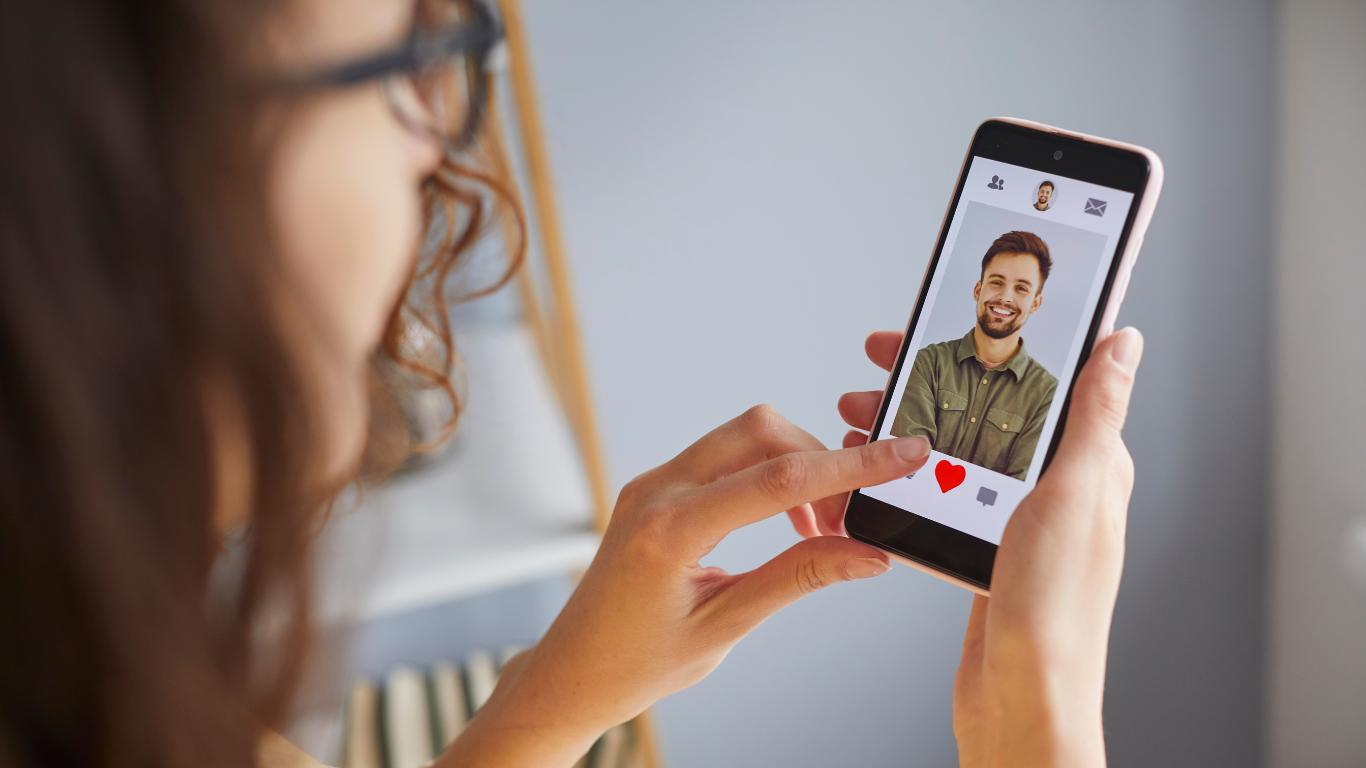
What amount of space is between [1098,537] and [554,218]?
1.67 feet

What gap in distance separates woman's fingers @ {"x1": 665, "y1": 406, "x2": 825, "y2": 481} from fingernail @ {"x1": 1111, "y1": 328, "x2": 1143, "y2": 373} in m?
0.15

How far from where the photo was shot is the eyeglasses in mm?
317

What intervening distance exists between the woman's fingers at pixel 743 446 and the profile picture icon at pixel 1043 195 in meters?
0.17

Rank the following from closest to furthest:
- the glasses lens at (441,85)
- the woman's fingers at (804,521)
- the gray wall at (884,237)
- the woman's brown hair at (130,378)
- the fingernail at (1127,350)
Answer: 1. the woman's brown hair at (130,378)
2. the glasses lens at (441,85)
3. the fingernail at (1127,350)
4. the woman's fingers at (804,521)
5. the gray wall at (884,237)

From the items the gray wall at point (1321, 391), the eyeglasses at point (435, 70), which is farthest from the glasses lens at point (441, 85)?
the gray wall at point (1321, 391)

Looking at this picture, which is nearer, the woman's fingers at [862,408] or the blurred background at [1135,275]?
the woman's fingers at [862,408]

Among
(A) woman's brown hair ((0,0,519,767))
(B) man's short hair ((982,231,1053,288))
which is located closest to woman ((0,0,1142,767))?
(A) woman's brown hair ((0,0,519,767))

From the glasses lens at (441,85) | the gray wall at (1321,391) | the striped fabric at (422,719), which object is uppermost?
the glasses lens at (441,85)

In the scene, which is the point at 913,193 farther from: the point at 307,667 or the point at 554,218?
the point at 307,667

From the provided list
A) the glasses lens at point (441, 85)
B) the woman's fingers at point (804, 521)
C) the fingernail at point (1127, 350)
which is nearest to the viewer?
the glasses lens at point (441, 85)

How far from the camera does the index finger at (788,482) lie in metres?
0.47

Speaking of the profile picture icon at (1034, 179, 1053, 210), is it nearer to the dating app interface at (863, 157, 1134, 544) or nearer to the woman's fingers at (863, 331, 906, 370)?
the dating app interface at (863, 157, 1134, 544)

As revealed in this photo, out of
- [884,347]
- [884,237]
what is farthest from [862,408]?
[884,237]

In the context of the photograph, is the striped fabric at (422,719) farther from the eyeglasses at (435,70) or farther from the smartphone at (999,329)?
the eyeglasses at (435,70)
